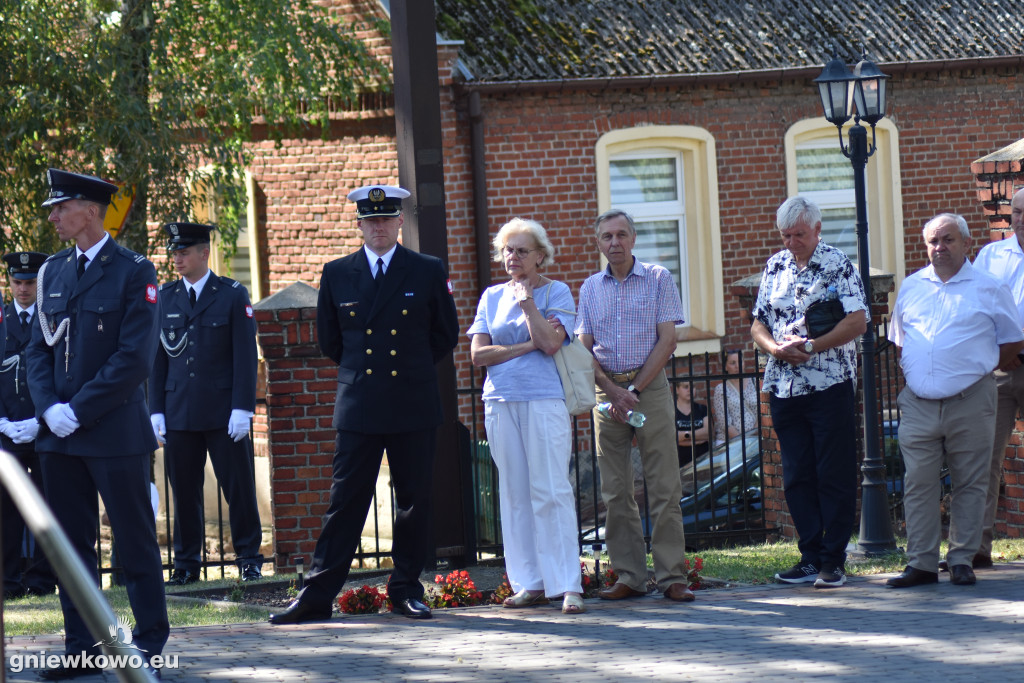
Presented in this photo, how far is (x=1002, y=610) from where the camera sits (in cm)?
651

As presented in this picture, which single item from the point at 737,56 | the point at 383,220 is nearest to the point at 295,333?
the point at 383,220

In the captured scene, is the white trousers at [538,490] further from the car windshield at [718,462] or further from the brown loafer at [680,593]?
the car windshield at [718,462]

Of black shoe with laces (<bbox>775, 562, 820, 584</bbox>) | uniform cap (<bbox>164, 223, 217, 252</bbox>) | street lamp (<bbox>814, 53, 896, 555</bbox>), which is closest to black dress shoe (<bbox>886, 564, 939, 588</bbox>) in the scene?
black shoe with laces (<bbox>775, 562, 820, 584</bbox>)

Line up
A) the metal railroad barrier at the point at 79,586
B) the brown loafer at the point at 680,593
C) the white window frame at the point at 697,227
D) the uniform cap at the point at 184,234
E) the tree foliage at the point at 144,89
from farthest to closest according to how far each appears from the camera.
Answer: the white window frame at the point at 697,227
the tree foliage at the point at 144,89
the uniform cap at the point at 184,234
the brown loafer at the point at 680,593
the metal railroad barrier at the point at 79,586

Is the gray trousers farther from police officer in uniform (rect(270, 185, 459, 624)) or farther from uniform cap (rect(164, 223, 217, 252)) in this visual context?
uniform cap (rect(164, 223, 217, 252))

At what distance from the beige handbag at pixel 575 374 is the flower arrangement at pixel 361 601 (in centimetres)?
135

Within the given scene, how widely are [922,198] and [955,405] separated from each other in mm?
9731

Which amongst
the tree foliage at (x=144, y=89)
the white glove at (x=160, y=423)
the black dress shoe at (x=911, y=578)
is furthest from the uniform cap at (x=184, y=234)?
the black dress shoe at (x=911, y=578)

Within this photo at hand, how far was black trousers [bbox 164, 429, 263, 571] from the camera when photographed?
8766mm

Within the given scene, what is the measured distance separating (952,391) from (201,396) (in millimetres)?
4448

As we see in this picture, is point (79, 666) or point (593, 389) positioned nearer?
point (79, 666)

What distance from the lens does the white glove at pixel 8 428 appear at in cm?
762

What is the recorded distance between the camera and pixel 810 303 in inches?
286

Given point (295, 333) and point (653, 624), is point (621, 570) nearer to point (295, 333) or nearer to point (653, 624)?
point (653, 624)
